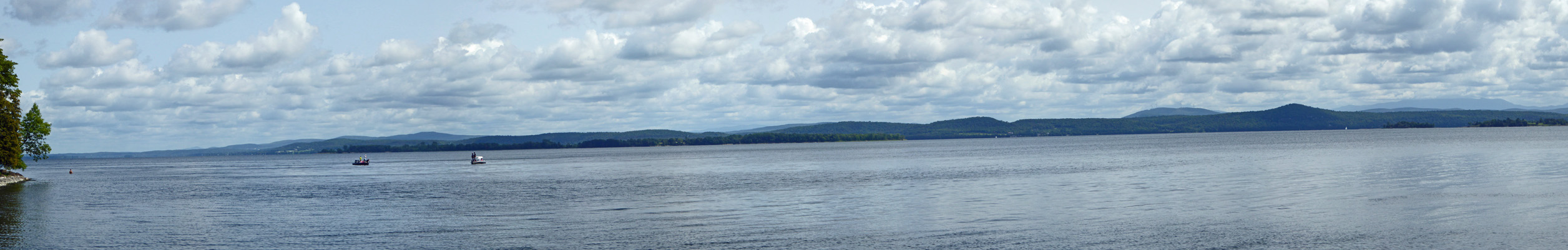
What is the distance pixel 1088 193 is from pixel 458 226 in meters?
23.7

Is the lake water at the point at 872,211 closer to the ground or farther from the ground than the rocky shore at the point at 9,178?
closer to the ground

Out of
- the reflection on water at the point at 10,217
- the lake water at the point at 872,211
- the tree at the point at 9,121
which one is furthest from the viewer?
the tree at the point at 9,121

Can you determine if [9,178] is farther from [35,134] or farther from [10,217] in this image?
[10,217]

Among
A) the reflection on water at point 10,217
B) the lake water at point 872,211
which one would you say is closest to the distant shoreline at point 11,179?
the lake water at point 872,211

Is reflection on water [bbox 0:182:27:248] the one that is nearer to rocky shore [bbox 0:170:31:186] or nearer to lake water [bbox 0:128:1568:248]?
lake water [bbox 0:128:1568:248]

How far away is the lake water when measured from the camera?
2489cm

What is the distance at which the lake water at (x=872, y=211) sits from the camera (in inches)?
980

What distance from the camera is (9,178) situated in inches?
2781

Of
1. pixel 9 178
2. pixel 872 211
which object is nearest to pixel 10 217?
pixel 872 211

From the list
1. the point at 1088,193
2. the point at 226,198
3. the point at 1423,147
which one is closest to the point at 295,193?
the point at 226,198

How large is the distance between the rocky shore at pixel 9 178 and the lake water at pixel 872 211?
4.38 metres

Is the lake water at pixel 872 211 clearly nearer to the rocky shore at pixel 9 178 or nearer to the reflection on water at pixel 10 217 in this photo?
the reflection on water at pixel 10 217

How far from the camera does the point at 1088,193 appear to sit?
41.5 metres

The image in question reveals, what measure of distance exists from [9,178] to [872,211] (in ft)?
213
